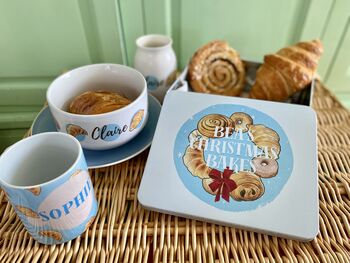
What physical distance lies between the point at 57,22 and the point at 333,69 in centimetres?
71

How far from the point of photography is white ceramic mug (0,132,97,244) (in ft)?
1.19

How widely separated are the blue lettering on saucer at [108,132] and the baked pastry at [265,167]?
213mm

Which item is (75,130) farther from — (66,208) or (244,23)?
(244,23)

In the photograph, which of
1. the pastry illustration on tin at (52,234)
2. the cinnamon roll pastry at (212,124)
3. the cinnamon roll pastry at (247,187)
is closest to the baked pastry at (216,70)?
the cinnamon roll pastry at (212,124)

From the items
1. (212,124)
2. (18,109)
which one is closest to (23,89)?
(18,109)

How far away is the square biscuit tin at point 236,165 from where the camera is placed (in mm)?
428

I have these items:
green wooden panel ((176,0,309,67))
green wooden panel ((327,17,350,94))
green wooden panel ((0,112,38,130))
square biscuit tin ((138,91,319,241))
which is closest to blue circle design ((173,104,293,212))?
square biscuit tin ((138,91,319,241))

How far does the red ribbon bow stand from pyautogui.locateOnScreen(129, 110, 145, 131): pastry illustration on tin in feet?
0.48

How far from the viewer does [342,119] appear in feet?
2.12

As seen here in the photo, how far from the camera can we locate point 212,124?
0.51m

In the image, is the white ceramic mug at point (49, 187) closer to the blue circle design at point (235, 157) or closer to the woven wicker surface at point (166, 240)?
the woven wicker surface at point (166, 240)

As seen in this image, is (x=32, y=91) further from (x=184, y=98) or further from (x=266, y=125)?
(x=266, y=125)

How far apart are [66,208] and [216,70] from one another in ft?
1.39

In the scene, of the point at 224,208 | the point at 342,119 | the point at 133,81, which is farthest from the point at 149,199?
the point at 342,119
